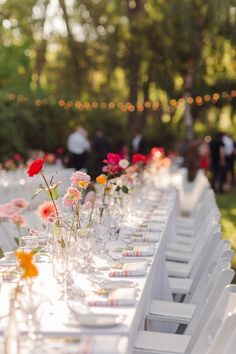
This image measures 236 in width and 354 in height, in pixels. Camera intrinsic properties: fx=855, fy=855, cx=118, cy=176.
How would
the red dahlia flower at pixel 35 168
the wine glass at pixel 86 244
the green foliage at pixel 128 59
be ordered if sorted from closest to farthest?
the wine glass at pixel 86 244, the red dahlia flower at pixel 35 168, the green foliage at pixel 128 59

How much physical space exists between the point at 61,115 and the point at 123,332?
74.5 feet

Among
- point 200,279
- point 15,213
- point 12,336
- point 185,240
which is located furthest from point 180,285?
point 12,336

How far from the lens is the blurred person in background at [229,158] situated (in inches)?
803

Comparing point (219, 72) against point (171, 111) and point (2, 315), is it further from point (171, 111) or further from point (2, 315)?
point (2, 315)

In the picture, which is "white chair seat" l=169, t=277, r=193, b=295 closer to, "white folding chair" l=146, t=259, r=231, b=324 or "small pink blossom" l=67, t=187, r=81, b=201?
"white folding chair" l=146, t=259, r=231, b=324

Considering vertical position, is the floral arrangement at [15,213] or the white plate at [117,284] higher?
the floral arrangement at [15,213]

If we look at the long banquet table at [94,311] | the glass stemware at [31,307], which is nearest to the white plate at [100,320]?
the long banquet table at [94,311]

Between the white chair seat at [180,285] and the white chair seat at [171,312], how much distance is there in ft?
2.48

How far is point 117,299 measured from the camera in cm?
379

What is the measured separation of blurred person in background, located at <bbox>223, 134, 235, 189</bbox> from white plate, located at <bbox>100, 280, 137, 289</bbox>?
16203 mm

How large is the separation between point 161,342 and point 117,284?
538mm

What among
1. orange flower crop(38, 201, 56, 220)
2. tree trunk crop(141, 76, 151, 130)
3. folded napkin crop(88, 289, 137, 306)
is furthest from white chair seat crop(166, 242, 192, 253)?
tree trunk crop(141, 76, 151, 130)

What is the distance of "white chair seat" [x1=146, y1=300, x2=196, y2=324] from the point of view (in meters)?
5.24

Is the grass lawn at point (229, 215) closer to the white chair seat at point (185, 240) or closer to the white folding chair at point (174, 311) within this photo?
the white chair seat at point (185, 240)
